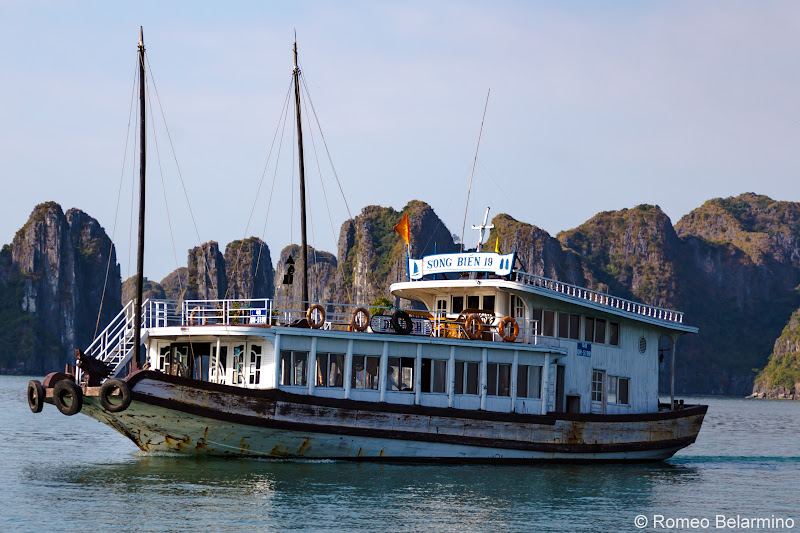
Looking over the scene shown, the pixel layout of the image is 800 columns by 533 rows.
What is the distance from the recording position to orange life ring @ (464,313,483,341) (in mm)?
26000

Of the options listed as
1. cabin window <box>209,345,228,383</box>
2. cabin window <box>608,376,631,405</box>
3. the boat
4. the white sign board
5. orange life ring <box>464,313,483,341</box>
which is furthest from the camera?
cabin window <box>608,376,631,405</box>

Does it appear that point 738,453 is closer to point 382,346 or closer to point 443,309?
point 443,309

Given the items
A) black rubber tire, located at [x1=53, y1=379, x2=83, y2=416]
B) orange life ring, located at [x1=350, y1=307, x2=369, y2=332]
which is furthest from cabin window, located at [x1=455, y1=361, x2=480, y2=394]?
black rubber tire, located at [x1=53, y1=379, x2=83, y2=416]

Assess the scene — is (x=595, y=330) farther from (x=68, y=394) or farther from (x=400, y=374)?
(x=68, y=394)

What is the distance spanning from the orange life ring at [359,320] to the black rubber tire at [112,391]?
5.87m

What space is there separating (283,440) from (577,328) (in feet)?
32.3

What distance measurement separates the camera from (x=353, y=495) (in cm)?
2055

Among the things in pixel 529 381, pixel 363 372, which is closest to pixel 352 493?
pixel 363 372

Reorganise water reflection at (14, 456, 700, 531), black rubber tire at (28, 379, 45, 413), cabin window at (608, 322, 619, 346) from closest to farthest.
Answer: water reflection at (14, 456, 700, 531), black rubber tire at (28, 379, 45, 413), cabin window at (608, 322, 619, 346)

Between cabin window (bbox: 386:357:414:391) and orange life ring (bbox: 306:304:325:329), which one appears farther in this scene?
cabin window (bbox: 386:357:414:391)

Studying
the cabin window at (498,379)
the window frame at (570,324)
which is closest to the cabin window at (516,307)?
the window frame at (570,324)

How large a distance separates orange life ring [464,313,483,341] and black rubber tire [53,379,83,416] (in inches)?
393

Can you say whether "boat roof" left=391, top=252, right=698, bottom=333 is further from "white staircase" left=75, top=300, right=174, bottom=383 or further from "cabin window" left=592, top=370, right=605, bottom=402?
"white staircase" left=75, top=300, right=174, bottom=383

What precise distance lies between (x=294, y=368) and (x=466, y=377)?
4804 mm
